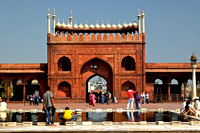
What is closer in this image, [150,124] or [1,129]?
[1,129]

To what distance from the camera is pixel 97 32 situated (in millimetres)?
27656

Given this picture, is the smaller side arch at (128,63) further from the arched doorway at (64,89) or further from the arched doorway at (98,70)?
the arched doorway at (64,89)

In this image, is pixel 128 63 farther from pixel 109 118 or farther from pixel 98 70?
pixel 109 118

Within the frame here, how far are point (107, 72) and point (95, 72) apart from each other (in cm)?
106

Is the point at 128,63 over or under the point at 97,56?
under

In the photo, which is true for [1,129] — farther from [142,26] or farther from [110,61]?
[142,26]

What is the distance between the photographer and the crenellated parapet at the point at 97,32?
2625cm

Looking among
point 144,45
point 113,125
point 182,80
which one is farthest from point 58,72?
point 113,125

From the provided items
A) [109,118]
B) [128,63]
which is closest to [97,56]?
[128,63]

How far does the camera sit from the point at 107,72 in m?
26.9

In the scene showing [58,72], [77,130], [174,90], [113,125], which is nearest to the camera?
[77,130]

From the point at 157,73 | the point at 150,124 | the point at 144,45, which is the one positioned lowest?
the point at 150,124

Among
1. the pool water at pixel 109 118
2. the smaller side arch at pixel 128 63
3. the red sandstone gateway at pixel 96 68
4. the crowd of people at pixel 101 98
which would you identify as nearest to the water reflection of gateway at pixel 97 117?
the pool water at pixel 109 118

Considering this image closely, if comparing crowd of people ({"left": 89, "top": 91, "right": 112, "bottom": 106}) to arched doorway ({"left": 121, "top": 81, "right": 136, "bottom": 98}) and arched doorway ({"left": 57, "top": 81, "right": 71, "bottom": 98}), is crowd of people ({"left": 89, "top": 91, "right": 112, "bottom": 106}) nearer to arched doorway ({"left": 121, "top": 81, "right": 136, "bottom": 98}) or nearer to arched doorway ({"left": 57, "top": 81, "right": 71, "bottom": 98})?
arched doorway ({"left": 121, "top": 81, "right": 136, "bottom": 98})
